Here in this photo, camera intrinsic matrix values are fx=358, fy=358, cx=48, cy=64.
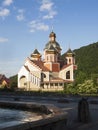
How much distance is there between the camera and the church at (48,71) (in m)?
77.8

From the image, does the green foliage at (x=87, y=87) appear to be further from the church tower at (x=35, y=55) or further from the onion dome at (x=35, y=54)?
the onion dome at (x=35, y=54)

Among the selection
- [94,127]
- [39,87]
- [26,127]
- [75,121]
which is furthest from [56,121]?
[39,87]

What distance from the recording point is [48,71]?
78.5 m

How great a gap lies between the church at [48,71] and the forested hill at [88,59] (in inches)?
204

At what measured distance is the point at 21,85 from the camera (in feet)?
267

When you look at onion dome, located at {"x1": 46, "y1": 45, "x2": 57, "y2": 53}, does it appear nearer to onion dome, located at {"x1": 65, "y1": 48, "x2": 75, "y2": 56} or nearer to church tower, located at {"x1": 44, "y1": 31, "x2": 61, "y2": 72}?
church tower, located at {"x1": 44, "y1": 31, "x2": 61, "y2": 72}

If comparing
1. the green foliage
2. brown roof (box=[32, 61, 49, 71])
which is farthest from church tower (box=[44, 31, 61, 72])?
the green foliage

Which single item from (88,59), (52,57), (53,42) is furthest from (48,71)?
(88,59)

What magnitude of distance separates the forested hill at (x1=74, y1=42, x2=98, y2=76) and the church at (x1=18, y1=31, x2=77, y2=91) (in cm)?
517

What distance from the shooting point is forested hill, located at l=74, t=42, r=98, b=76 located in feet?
294

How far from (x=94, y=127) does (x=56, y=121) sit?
297 centimetres

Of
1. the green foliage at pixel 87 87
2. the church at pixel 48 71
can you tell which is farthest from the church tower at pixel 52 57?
the green foliage at pixel 87 87

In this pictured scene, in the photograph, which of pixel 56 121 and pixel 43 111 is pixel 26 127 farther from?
pixel 43 111

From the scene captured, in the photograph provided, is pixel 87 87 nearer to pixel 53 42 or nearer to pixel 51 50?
pixel 51 50
